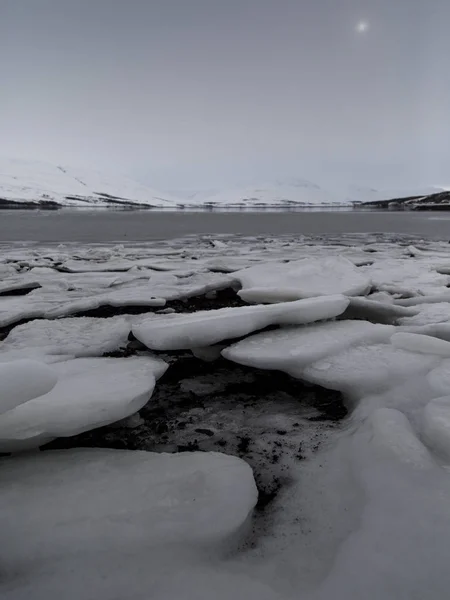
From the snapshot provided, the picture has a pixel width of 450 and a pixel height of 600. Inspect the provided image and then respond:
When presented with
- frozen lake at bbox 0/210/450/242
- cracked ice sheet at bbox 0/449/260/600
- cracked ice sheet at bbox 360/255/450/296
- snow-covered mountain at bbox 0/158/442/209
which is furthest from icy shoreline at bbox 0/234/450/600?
snow-covered mountain at bbox 0/158/442/209

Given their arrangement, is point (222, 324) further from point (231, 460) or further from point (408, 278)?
point (408, 278)

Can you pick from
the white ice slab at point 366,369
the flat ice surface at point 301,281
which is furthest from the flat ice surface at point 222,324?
the flat ice surface at point 301,281

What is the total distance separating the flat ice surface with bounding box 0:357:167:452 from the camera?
133cm

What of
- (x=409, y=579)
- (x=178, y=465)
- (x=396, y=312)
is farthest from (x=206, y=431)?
(x=396, y=312)

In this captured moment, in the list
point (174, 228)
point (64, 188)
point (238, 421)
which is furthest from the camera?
point (64, 188)

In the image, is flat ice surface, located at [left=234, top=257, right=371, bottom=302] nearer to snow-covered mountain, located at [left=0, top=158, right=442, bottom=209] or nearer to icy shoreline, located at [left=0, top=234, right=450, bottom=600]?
icy shoreline, located at [left=0, top=234, right=450, bottom=600]

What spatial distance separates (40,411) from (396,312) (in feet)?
7.87

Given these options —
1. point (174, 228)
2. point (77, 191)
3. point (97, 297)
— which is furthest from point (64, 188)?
point (97, 297)

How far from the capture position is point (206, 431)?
166cm

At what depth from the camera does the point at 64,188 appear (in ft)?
414

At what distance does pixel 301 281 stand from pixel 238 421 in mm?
2185

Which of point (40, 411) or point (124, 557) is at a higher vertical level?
point (40, 411)

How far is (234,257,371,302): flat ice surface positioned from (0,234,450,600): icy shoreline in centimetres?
58

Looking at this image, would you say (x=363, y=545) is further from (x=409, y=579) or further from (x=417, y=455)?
(x=417, y=455)
